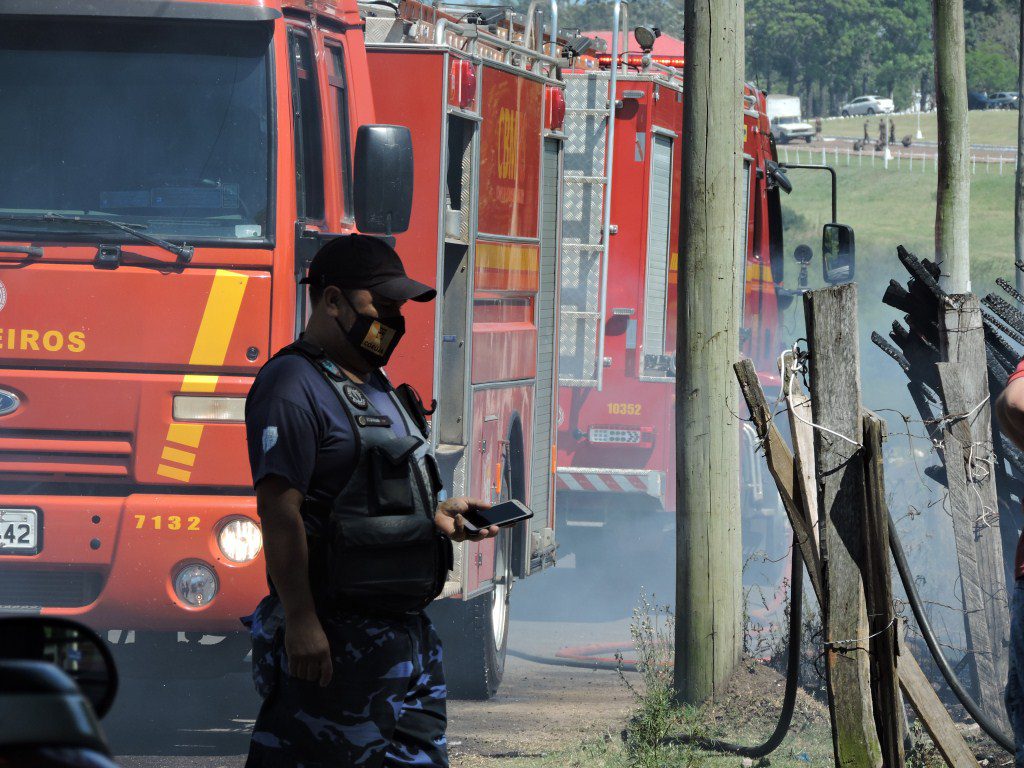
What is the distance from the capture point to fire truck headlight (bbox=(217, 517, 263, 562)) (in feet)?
19.1

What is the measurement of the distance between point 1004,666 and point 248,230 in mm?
3880

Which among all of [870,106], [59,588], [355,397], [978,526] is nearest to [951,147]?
[978,526]

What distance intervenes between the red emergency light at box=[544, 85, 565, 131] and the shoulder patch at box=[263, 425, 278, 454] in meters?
5.52

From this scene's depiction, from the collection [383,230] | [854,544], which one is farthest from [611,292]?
[854,544]

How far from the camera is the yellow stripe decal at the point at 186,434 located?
5809 millimetres

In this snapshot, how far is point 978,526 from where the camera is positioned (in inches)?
271

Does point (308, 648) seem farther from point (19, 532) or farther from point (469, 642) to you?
point (469, 642)

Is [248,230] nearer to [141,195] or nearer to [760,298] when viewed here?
[141,195]

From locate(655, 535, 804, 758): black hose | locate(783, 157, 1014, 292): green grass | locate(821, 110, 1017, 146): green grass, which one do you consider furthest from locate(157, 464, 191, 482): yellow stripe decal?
locate(821, 110, 1017, 146): green grass

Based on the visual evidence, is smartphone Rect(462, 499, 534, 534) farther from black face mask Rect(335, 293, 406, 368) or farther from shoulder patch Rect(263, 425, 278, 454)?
shoulder patch Rect(263, 425, 278, 454)

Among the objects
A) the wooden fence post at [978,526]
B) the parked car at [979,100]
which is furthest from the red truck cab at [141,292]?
the parked car at [979,100]

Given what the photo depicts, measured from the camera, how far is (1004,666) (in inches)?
273

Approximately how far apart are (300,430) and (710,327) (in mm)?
3423

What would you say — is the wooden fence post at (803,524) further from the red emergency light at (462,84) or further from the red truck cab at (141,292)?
the red emergency light at (462,84)
